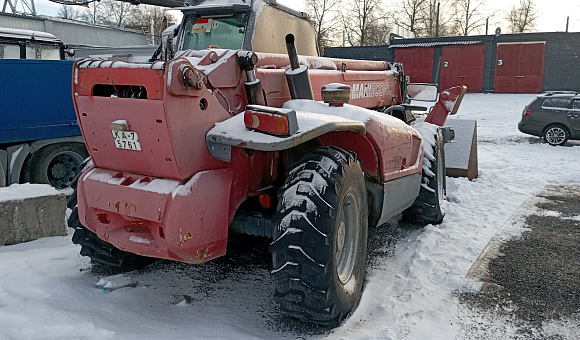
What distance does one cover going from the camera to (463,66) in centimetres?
3123

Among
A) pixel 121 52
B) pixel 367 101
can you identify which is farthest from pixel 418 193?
pixel 121 52

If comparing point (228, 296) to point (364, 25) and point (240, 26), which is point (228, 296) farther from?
point (364, 25)

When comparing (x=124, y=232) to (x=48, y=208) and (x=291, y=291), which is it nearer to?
(x=291, y=291)

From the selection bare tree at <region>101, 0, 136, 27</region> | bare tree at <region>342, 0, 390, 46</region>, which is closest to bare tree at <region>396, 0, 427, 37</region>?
bare tree at <region>342, 0, 390, 46</region>

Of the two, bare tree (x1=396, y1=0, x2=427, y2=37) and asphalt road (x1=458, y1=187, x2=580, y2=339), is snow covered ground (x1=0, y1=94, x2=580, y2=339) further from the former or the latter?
bare tree (x1=396, y1=0, x2=427, y2=37)

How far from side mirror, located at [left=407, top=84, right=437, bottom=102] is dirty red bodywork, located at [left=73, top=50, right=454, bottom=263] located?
4876mm

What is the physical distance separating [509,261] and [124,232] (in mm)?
3605

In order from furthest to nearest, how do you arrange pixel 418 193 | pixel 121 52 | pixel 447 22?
1. pixel 447 22
2. pixel 121 52
3. pixel 418 193

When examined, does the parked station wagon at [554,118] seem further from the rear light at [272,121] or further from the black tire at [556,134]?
the rear light at [272,121]

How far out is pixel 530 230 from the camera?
586 centimetres

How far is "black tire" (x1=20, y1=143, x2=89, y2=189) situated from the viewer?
23.9 ft

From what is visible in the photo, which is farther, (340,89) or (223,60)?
(340,89)

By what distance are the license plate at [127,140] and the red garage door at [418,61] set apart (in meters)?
30.7

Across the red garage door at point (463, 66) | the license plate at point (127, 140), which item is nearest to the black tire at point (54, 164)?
the license plate at point (127, 140)
